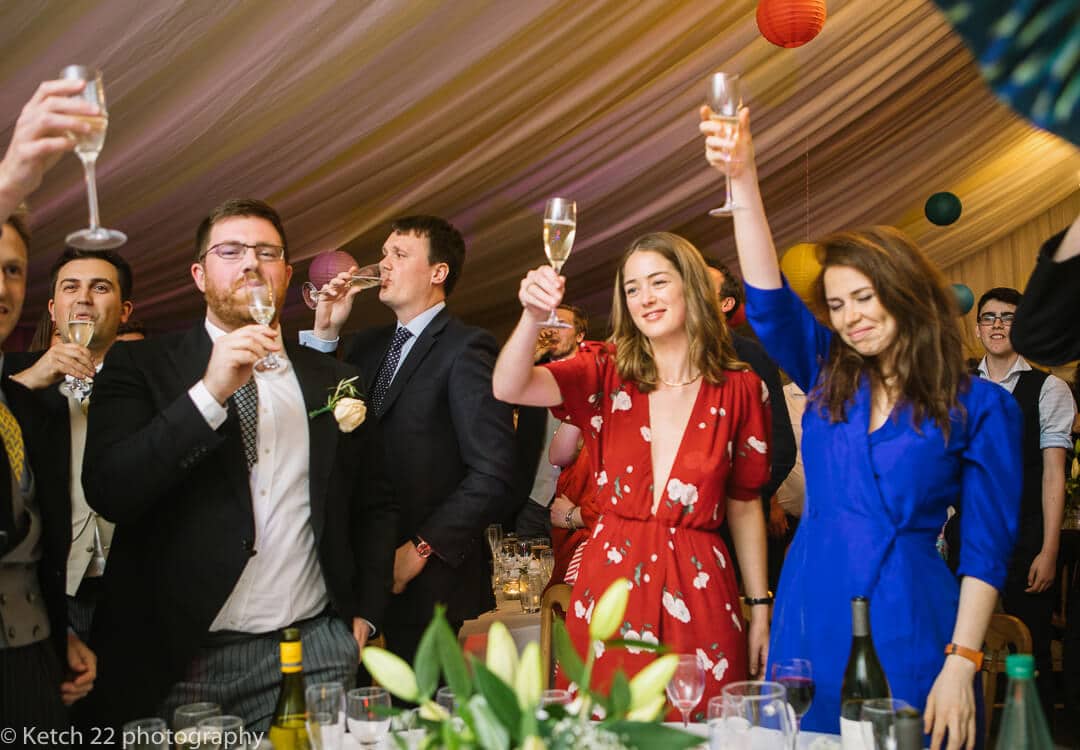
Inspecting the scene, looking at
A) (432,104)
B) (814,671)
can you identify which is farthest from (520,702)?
(432,104)

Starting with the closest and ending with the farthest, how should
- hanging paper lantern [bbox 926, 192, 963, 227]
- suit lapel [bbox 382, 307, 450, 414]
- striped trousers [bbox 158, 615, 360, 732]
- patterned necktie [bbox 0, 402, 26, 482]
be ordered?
patterned necktie [bbox 0, 402, 26, 482], striped trousers [bbox 158, 615, 360, 732], suit lapel [bbox 382, 307, 450, 414], hanging paper lantern [bbox 926, 192, 963, 227]

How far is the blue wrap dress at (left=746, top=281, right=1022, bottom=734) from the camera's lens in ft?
6.91

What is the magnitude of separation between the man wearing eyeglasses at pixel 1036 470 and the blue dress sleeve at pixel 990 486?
2.11m

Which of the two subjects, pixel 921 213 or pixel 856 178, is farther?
pixel 921 213

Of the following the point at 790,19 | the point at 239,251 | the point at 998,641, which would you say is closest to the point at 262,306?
the point at 239,251

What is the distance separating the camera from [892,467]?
2143 millimetres

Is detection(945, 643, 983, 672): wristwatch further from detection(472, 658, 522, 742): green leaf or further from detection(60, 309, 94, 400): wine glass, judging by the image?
detection(60, 309, 94, 400): wine glass

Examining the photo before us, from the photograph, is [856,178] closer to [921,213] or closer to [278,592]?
[921,213]

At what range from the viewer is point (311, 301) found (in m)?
3.49

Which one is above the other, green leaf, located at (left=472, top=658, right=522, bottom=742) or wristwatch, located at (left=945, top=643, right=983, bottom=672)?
green leaf, located at (left=472, top=658, right=522, bottom=742)

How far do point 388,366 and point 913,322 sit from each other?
1.53 meters

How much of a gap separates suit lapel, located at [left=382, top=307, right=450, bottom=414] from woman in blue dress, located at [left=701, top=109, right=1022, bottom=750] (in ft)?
3.64

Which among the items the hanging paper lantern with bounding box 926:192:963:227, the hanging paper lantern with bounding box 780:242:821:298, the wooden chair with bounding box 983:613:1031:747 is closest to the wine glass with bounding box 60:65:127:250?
the wooden chair with bounding box 983:613:1031:747

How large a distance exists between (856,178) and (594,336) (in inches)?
117
